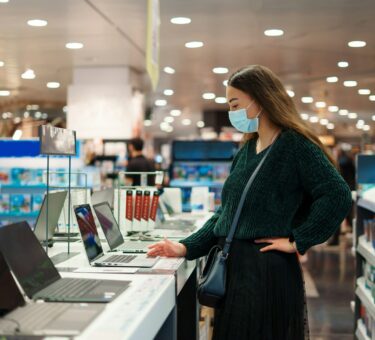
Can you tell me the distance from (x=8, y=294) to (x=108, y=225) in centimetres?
147

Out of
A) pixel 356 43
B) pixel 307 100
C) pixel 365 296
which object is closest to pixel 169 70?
pixel 356 43

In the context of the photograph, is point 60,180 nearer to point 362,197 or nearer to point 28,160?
point 28,160

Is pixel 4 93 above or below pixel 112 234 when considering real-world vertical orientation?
above

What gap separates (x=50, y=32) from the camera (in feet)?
29.3

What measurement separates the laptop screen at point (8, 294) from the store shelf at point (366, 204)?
126 inches

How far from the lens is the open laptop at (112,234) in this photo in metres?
3.21

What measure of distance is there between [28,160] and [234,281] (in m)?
7.69

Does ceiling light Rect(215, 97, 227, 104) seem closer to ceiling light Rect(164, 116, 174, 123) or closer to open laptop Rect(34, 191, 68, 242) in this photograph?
ceiling light Rect(164, 116, 174, 123)

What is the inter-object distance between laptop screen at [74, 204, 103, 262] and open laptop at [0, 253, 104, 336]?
80cm

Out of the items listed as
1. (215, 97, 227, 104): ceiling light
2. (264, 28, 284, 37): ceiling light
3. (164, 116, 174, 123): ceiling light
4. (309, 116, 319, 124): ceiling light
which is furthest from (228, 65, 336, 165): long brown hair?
(164, 116, 174, 123): ceiling light

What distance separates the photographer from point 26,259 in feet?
7.00

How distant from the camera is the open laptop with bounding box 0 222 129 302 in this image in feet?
6.61

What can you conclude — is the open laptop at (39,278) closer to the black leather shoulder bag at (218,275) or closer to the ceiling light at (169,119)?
the black leather shoulder bag at (218,275)

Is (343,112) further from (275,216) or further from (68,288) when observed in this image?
(68,288)
